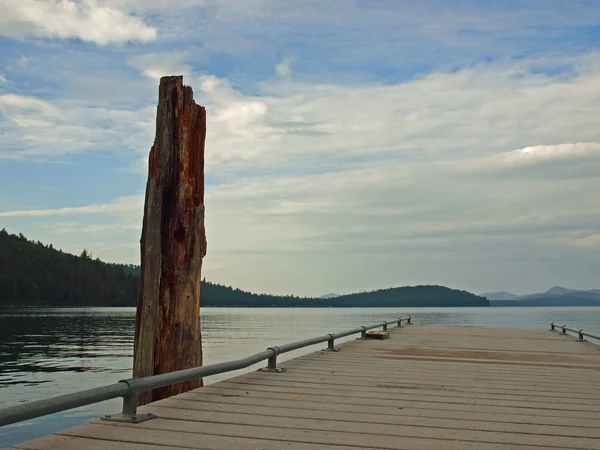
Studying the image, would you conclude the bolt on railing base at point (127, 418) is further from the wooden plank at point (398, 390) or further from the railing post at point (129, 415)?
the wooden plank at point (398, 390)

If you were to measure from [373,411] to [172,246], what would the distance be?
313 cm

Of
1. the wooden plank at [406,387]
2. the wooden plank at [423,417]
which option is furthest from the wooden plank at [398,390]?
the wooden plank at [423,417]

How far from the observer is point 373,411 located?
6.17m

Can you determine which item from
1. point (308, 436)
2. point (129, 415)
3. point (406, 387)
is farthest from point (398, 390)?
point (129, 415)

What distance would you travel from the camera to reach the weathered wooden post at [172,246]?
7301 mm

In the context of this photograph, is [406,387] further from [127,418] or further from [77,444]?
[77,444]

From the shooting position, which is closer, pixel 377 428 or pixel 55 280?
pixel 377 428

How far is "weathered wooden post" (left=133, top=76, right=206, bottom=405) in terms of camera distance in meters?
7.30

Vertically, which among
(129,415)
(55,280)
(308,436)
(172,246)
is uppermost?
(55,280)

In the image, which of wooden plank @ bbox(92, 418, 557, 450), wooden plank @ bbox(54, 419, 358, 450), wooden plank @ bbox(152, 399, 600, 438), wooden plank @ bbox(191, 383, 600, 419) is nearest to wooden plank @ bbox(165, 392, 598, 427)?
Answer: wooden plank @ bbox(152, 399, 600, 438)

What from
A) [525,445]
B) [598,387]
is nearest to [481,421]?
[525,445]

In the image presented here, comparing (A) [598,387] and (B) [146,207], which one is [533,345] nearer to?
(A) [598,387]

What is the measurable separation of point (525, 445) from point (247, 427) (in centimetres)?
227

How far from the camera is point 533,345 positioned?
16.3 meters
